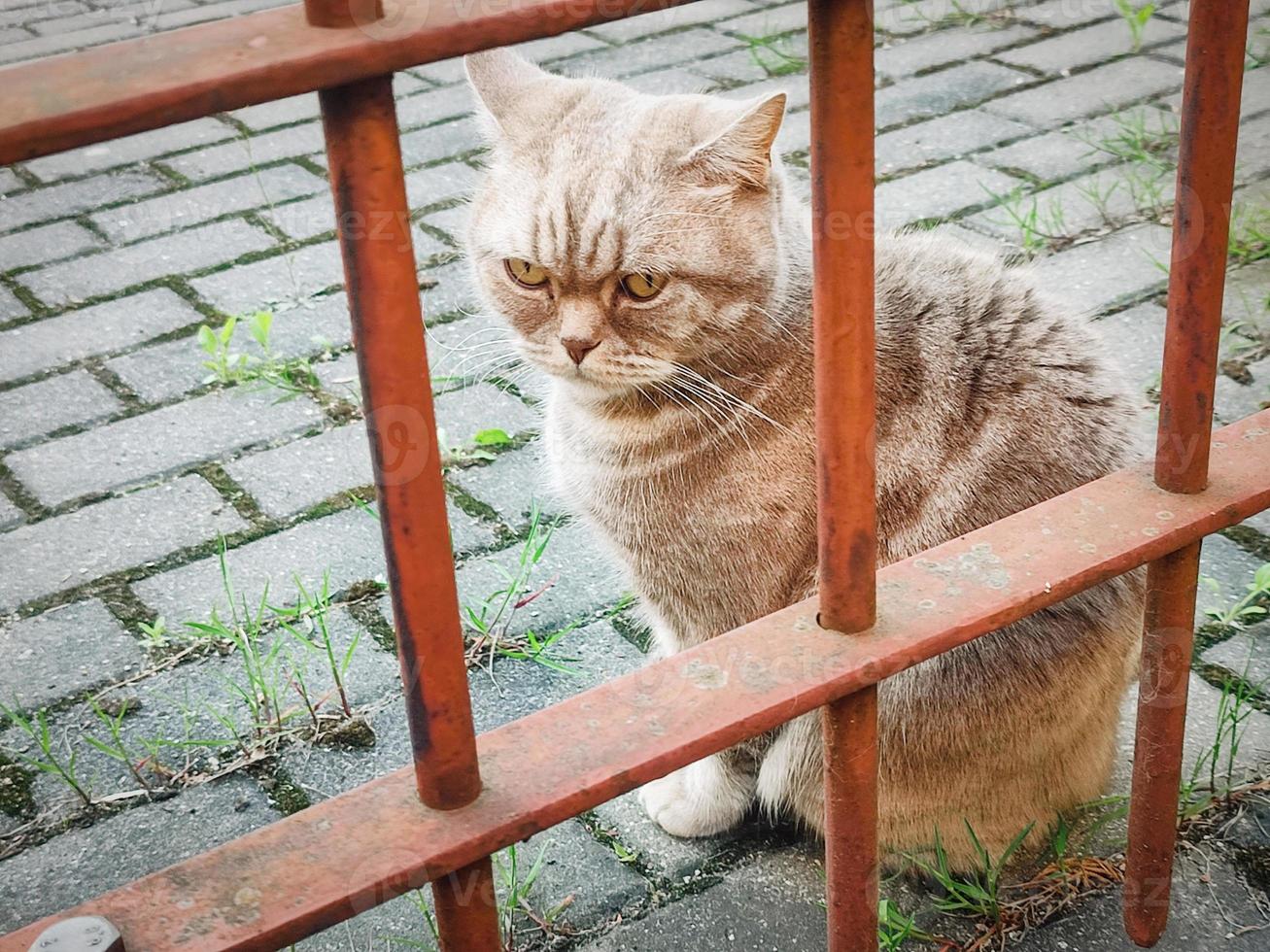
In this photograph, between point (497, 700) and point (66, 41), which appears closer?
point (497, 700)

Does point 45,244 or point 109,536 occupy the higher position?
point 45,244

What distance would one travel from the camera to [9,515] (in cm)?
265

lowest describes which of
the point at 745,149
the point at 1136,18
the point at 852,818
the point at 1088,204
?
the point at 1088,204

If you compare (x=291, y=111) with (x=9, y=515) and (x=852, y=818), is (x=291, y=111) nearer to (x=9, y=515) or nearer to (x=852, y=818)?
(x=9, y=515)

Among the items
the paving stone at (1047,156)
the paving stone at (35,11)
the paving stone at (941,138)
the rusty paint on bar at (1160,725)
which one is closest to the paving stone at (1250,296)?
the paving stone at (1047,156)

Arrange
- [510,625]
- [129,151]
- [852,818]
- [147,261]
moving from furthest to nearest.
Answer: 1. [129,151]
2. [147,261]
3. [510,625]
4. [852,818]

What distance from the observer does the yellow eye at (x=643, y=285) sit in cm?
206

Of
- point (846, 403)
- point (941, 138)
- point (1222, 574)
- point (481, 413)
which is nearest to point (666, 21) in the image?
point (941, 138)

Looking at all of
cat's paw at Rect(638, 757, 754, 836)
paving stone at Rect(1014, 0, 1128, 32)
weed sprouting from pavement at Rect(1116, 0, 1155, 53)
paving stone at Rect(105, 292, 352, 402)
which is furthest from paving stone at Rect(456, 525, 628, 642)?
paving stone at Rect(1014, 0, 1128, 32)

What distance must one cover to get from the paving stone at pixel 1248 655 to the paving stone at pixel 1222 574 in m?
0.06

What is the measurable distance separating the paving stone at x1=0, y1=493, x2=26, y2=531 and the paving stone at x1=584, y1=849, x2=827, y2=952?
4.94 ft

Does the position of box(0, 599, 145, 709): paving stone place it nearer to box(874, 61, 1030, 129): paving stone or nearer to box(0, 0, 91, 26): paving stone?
box(874, 61, 1030, 129): paving stone

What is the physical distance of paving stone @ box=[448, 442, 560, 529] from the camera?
8.79 ft

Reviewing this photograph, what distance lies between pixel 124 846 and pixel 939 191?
2633 millimetres
